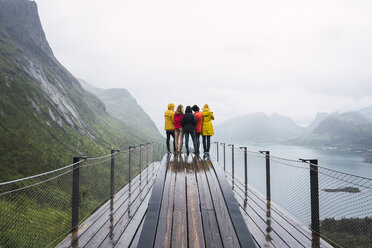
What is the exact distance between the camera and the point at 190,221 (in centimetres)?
372

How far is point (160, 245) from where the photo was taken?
3.09 metres

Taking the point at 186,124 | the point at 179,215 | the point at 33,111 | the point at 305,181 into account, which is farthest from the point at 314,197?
the point at 33,111

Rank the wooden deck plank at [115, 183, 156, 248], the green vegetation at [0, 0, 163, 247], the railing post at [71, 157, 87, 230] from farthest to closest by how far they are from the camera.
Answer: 1. the green vegetation at [0, 0, 163, 247]
2. the railing post at [71, 157, 87, 230]
3. the wooden deck plank at [115, 183, 156, 248]

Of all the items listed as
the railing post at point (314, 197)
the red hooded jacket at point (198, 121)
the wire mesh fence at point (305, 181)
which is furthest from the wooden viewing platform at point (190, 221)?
the red hooded jacket at point (198, 121)

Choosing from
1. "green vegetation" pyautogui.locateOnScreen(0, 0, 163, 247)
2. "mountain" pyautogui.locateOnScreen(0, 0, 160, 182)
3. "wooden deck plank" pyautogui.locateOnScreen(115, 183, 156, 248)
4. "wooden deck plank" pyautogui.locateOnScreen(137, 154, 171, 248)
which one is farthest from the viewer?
"mountain" pyautogui.locateOnScreen(0, 0, 160, 182)

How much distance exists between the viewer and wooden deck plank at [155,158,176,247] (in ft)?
10.5

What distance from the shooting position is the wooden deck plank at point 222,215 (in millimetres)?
3200

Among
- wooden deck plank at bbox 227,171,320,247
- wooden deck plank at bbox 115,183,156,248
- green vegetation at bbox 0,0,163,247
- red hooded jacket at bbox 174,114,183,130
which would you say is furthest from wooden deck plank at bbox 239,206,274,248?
green vegetation at bbox 0,0,163,247

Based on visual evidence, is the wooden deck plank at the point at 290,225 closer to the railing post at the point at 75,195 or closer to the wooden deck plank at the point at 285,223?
the wooden deck plank at the point at 285,223

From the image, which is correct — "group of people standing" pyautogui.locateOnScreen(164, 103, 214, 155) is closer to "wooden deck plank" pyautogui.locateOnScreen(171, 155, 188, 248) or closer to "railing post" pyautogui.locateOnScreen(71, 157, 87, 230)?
"wooden deck plank" pyautogui.locateOnScreen(171, 155, 188, 248)

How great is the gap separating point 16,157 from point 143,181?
48.9 metres

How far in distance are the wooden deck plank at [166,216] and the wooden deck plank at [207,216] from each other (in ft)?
1.84

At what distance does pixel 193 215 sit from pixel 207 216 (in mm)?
245

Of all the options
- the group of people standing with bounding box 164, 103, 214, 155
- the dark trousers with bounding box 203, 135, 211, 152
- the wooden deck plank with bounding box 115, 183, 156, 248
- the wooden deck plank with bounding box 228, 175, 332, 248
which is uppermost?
the group of people standing with bounding box 164, 103, 214, 155
